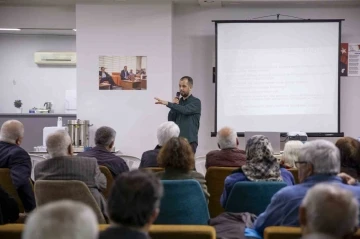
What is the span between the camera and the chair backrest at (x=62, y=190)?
3205mm

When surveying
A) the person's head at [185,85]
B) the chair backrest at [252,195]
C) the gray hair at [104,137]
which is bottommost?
the chair backrest at [252,195]

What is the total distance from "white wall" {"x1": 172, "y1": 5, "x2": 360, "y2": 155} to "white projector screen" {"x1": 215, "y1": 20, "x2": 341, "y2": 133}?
30 centimetres

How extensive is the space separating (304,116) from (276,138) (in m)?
1.50

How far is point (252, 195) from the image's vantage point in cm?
337

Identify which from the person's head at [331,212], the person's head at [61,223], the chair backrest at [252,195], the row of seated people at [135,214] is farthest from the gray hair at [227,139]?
the person's head at [61,223]

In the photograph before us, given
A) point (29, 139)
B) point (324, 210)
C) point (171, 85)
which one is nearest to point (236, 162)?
point (324, 210)

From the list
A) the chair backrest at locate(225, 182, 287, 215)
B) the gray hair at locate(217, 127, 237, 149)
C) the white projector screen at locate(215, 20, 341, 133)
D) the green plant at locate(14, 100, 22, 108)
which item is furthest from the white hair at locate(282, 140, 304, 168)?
the green plant at locate(14, 100, 22, 108)

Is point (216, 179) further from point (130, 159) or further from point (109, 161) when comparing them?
point (130, 159)

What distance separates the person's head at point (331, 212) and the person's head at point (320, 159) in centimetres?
97

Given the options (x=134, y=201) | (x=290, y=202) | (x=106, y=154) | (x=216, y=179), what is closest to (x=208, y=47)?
(x=106, y=154)

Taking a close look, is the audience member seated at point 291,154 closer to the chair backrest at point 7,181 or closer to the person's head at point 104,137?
the person's head at point 104,137

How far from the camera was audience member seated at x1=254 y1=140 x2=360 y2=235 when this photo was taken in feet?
8.66

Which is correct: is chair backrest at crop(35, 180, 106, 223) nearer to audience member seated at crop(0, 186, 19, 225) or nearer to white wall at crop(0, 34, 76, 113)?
audience member seated at crop(0, 186, 19, 225)

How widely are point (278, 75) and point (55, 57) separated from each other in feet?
17.5
